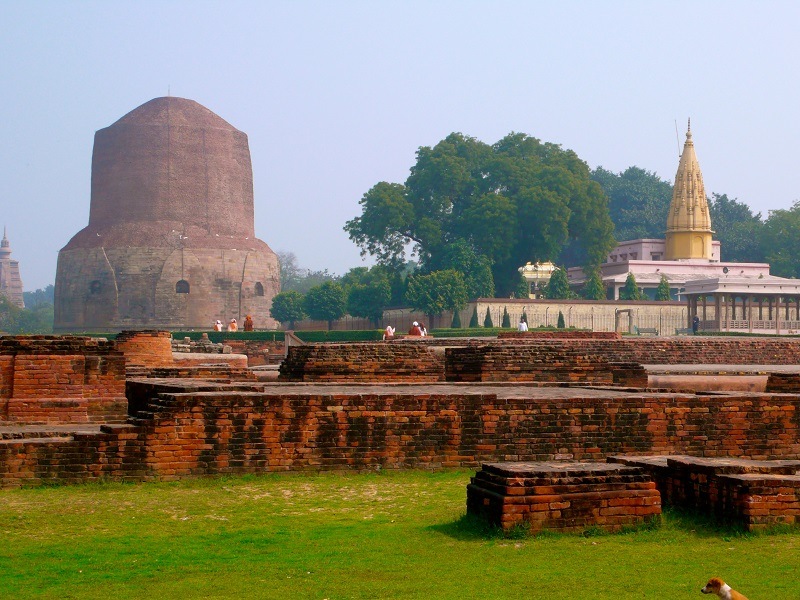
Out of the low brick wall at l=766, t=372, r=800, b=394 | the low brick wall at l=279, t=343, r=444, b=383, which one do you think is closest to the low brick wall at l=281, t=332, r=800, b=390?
the low brick wall at l=279, t=343, r=444, b=383

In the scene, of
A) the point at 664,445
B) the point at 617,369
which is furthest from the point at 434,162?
the point at 664,445

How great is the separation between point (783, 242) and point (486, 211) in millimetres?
19592

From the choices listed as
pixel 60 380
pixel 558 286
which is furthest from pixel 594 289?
pixel 60 380

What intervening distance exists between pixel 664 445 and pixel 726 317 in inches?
1139

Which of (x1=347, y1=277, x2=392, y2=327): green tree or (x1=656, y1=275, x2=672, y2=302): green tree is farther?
(x1=347, y1=277, x2=392, y2=327): green tree

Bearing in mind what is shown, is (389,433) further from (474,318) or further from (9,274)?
(9,274)

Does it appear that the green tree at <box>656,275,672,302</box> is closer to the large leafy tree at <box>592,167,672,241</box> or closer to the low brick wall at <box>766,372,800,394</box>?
the large leafy tree at <box>592,167,672,241</box>

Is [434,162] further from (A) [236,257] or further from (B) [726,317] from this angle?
(B) [726,317]

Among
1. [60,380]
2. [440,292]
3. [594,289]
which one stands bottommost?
[60,380]

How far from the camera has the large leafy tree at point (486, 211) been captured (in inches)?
1560

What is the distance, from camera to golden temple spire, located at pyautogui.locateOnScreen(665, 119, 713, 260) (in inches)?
1777

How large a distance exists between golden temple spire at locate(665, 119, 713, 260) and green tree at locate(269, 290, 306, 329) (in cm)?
1484

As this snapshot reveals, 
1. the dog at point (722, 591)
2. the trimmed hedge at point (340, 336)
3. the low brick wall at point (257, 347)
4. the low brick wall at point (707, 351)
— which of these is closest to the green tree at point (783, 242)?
the trimmed hedge at point (340, 336)

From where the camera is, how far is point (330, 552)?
13.9 ft
